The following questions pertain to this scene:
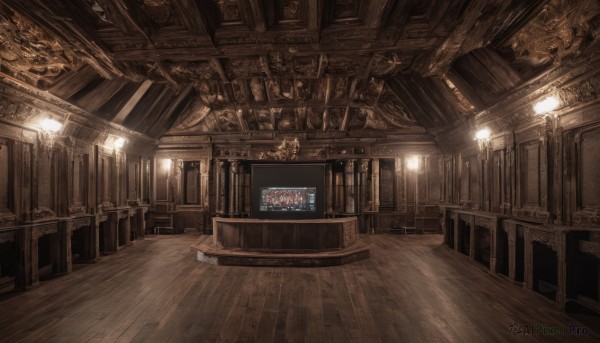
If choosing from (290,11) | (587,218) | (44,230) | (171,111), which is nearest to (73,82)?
(44,230)

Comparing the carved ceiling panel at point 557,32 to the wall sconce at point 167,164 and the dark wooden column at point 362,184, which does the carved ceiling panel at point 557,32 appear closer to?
the dark wooden column at point 362,184

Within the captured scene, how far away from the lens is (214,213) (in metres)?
12.5

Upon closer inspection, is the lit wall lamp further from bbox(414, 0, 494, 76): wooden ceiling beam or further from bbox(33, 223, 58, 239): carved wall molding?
bbox(33, 223, 58, 239): carved wall molding

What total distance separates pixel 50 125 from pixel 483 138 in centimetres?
1086

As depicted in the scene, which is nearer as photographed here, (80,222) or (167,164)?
(80,222)

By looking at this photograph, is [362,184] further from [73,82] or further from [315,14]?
[73,82]

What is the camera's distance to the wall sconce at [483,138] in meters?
8.05

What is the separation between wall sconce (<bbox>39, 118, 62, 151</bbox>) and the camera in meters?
6.69

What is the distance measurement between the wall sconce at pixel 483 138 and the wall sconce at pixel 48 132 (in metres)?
10.7

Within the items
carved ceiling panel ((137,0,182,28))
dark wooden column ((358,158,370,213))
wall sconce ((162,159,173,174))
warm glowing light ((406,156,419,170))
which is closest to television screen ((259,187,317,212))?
dark wooden column ((358,158,370,213))

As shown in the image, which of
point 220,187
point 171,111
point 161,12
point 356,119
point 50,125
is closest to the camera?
point 161,12

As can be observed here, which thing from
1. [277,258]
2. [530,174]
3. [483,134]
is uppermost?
[483,134]

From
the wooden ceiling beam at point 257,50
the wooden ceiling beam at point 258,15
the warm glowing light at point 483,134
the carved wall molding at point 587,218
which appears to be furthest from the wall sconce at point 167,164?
the carved wall molding at point 587,218

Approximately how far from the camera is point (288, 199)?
1253cm
